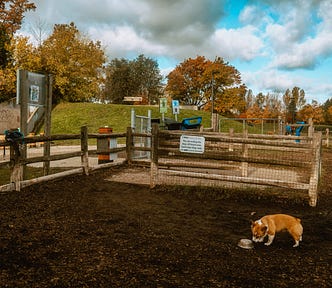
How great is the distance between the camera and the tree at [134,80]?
56.1 m

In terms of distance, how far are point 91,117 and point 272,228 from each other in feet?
87.7

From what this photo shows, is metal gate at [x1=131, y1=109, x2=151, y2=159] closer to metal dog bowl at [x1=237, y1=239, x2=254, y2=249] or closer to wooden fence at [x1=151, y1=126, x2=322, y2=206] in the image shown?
wooden fence at [x1=151, y1=126, x2=322, y2=206]

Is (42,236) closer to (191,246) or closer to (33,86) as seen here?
(191,246)

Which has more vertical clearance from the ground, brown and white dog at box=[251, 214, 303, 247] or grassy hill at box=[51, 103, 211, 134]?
grassy hill at box=[51, 103, 211, 134]

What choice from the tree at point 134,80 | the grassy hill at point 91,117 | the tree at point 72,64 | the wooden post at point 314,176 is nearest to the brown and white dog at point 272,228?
the wooden post at point 314,176

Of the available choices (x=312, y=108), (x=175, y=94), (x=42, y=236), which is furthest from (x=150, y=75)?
(x=42, y=236)

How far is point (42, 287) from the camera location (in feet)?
10.0

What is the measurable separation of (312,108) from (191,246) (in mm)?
59847

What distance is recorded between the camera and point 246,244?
4.22 m

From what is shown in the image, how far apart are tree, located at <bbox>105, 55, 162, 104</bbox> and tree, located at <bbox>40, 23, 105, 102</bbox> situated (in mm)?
17544

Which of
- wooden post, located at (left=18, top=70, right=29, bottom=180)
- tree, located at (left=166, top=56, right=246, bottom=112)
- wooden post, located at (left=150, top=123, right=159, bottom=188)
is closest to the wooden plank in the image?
wooden post, located at (left=150, top=123, right=159, bottom=188)

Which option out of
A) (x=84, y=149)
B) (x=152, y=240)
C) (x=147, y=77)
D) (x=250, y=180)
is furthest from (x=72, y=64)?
(x=147, y=77)

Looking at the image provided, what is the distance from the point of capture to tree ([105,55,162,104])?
184 ft

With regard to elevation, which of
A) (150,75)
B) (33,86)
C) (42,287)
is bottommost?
(42,287)
